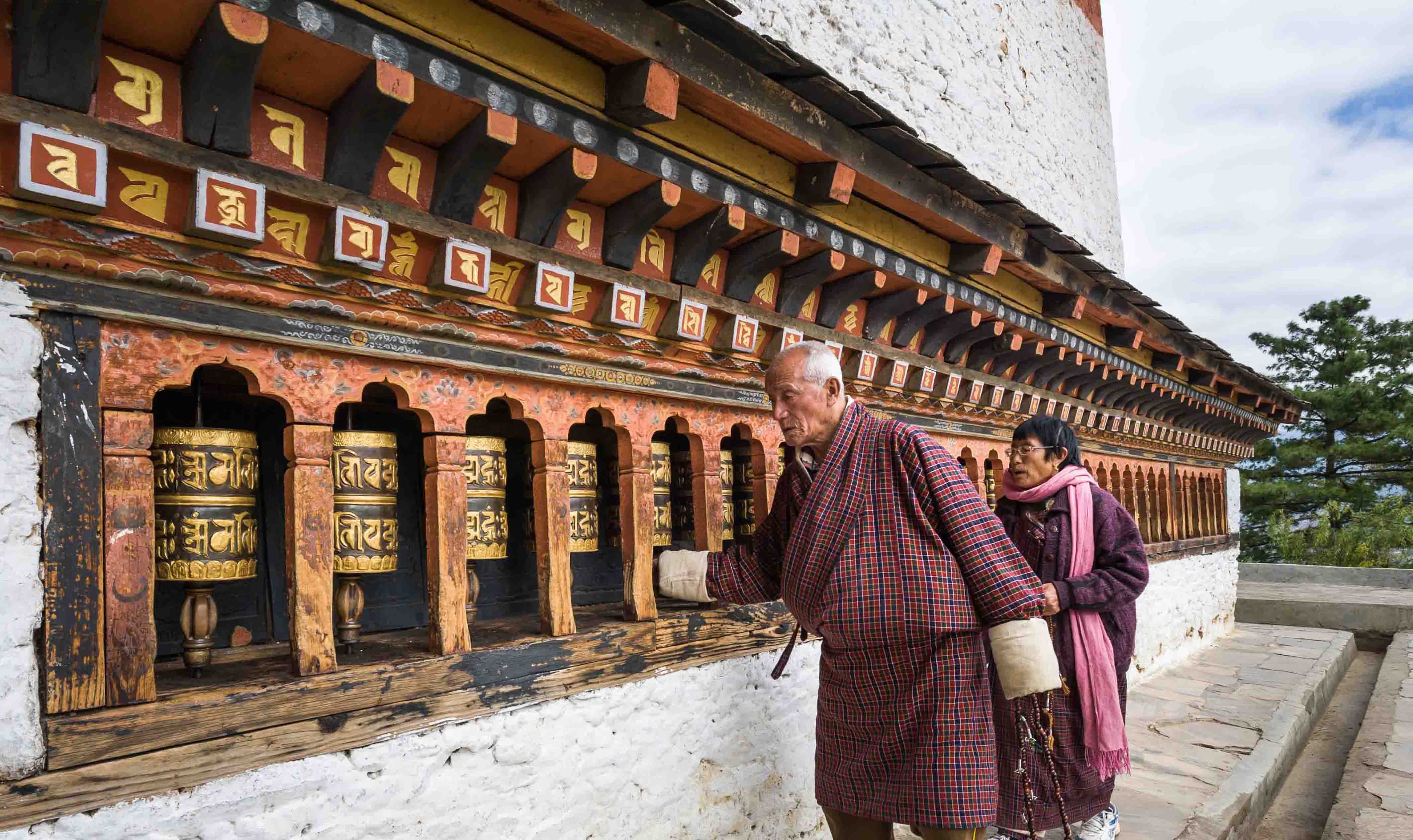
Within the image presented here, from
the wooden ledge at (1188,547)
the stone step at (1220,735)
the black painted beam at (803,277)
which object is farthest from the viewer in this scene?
the wooden ledge at (1188,547)

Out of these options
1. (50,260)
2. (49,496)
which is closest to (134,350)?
(50,260)

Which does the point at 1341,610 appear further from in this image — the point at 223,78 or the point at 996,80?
the point at 223,78

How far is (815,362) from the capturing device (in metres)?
2.34

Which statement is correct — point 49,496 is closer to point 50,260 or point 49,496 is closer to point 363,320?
point 50,260

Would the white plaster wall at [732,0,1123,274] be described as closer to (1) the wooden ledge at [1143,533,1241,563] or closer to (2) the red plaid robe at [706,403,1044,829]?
(2) the red plaid robe at [706,403,1044,829]

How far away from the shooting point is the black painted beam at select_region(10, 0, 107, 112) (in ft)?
4.84

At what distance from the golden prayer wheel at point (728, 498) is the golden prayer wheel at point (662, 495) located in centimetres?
36

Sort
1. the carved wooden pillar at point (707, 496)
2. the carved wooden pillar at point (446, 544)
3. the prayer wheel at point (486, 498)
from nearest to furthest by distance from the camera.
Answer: the carved wooden pillar at point (446, 544) < the prayer wheel at point (486, 498) < the carved wooden pillar at point (707, 496)

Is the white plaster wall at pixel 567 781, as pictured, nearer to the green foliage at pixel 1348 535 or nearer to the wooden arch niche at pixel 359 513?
the wooden arch niche at pixel 359 513

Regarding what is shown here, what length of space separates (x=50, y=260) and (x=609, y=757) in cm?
188

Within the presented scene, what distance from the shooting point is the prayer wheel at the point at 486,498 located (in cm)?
251

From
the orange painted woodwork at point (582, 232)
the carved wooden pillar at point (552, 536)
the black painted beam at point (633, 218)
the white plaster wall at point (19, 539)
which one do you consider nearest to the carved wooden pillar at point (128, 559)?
the white plaster wall at point (19, 539)

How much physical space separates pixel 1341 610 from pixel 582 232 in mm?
13312

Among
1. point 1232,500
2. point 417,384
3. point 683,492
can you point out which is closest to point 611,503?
point 683,492
